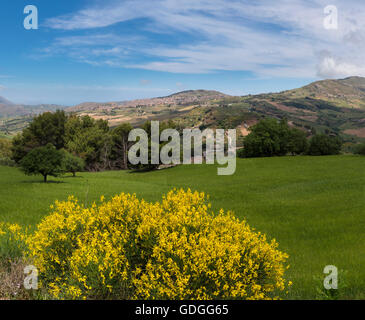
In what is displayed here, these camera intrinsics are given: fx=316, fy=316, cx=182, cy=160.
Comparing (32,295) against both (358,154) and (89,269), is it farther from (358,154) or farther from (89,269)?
(358,154)

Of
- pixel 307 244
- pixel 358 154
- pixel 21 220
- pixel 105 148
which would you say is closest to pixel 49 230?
pixel 307 244

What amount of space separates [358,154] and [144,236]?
A: 2620 inches

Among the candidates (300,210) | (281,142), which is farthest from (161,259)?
(281,142)

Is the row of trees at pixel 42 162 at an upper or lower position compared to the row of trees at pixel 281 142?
lower

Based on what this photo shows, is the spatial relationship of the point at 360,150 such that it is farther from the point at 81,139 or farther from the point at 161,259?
the point at 161,259

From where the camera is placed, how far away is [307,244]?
50.9 ft

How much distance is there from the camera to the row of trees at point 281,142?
2899 inches

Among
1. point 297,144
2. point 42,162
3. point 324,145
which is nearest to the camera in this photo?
point 42,162

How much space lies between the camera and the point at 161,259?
6582mm

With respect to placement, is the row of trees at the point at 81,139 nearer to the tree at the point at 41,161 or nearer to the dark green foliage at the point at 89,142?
the dark green foliage at the point at 89,142

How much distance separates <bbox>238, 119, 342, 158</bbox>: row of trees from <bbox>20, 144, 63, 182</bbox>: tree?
48.9m

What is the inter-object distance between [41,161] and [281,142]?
185 feet

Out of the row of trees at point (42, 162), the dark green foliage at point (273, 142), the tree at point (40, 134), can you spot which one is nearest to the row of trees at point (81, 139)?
the tree at point (40, 134)

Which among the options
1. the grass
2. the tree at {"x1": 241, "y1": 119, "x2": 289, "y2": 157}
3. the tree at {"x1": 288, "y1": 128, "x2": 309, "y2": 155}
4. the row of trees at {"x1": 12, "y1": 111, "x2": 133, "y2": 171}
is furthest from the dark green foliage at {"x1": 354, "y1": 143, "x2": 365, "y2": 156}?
the row of trees at {"x1": 12, "y1": 111, "x2": 133, "y2": 171}
